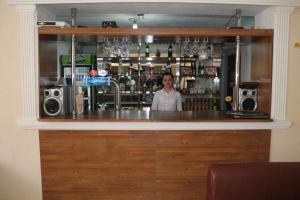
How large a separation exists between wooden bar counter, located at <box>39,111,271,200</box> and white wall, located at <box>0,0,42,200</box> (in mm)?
120

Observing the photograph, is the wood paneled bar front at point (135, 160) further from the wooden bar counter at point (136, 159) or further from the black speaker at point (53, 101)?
the black speaker at point (53, 101)

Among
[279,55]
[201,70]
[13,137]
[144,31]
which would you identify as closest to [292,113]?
[279,55]

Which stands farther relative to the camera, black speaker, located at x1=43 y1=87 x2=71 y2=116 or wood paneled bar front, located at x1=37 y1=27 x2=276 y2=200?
black speaker, located at x1=43 y1=87 x2=71 y2=116

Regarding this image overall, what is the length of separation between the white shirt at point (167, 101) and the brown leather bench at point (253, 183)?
78.0 inches

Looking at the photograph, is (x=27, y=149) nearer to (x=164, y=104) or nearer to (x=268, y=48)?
(x=164, y=104)

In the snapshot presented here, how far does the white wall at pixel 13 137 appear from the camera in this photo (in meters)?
2.73

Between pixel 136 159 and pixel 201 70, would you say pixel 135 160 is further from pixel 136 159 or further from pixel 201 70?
pixel 201 70

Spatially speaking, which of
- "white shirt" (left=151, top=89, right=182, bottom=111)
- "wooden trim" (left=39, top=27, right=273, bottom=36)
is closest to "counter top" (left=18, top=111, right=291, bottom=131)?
"wooden trim" (left=39, top=27, right=273, bottom=36)

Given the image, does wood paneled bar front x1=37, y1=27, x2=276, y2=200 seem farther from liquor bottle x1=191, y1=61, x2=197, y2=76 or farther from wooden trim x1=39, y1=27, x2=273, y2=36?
liquor bottle x1=191, y1=61, x2=197, y2=76

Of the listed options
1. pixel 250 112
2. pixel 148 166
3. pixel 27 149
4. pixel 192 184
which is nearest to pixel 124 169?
pixel 148 166

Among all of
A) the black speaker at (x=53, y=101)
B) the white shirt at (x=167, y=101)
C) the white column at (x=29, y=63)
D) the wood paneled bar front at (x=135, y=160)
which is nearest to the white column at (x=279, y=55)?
the wood paneled bar front at (x=135, y=160)

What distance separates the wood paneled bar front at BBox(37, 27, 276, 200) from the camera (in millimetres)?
2750

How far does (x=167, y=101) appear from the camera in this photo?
407 cm

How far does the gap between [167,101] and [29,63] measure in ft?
6.43
